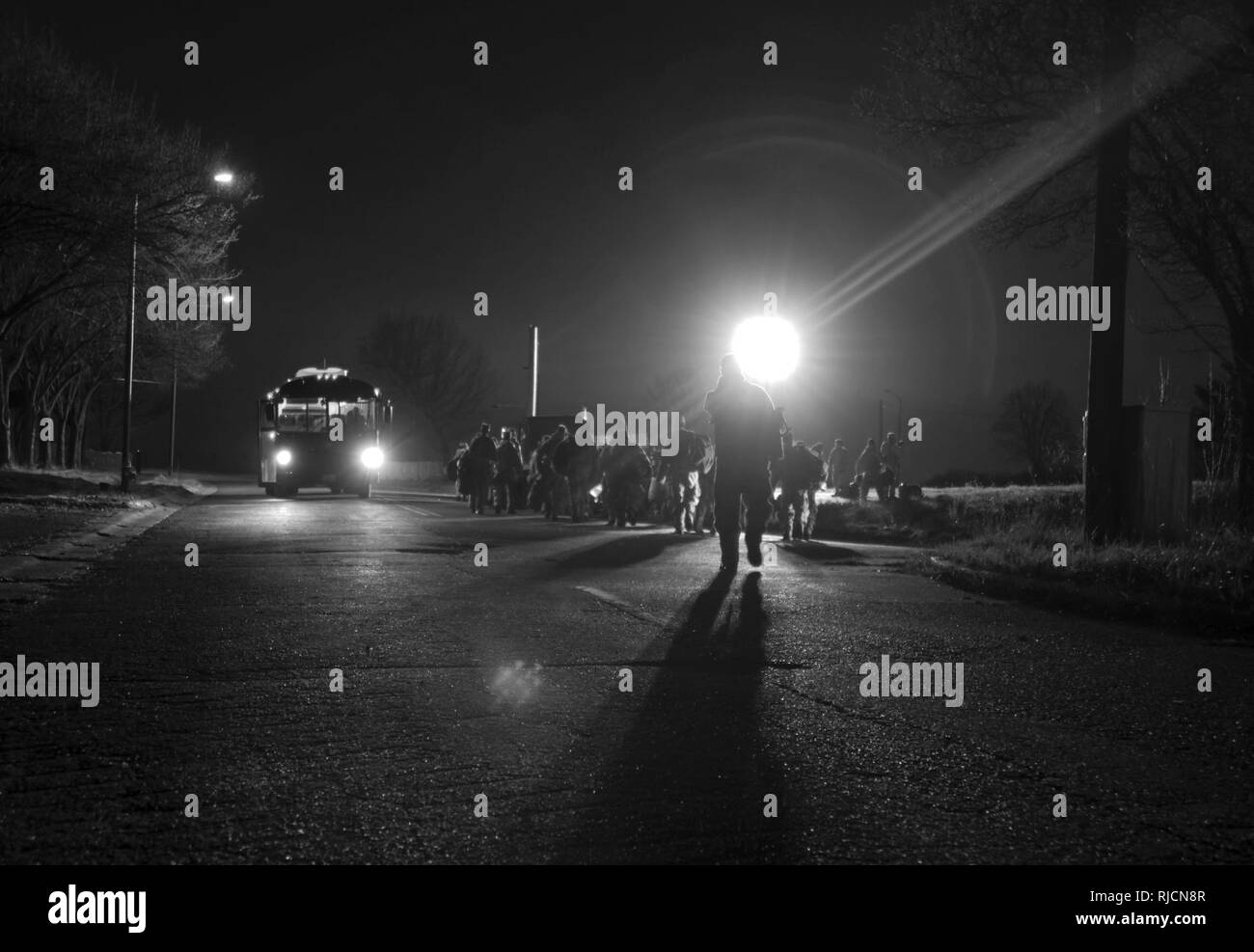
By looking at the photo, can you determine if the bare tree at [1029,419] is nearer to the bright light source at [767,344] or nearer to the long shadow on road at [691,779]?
the bright light source at [767,344]

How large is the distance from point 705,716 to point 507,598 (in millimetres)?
5042

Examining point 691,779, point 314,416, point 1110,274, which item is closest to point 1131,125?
point 1110,274

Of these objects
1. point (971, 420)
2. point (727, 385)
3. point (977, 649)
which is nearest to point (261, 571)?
point (727, 385)

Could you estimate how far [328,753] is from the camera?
5254mm

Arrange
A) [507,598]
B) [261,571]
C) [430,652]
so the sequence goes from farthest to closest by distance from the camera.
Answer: [261,571] < [507,598] < [430,652]

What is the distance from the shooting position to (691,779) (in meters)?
4.89

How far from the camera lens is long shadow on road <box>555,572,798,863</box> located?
4.04m

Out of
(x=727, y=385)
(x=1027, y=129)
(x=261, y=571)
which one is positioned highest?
(x=1027, y=129)

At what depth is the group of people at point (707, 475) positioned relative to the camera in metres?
13.5
